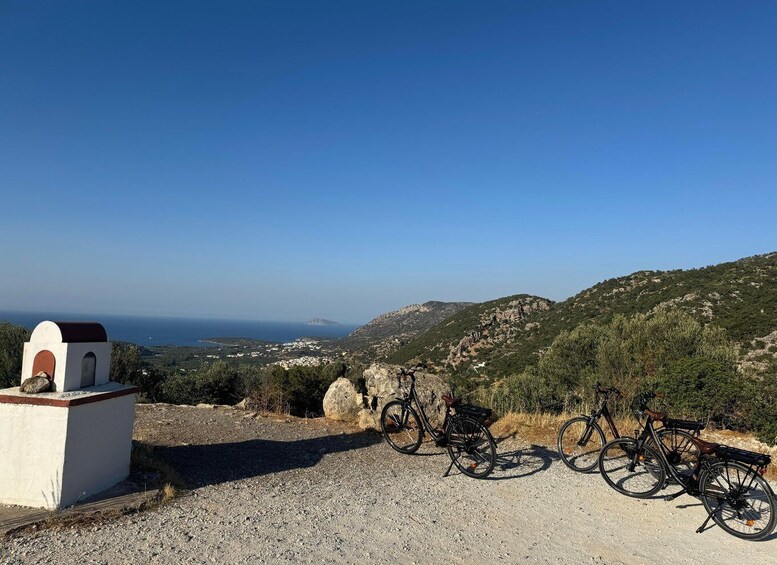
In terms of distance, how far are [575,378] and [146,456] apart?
14.2m

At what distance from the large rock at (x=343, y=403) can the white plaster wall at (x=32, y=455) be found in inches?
244

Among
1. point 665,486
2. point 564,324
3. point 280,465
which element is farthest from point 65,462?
point 564,324

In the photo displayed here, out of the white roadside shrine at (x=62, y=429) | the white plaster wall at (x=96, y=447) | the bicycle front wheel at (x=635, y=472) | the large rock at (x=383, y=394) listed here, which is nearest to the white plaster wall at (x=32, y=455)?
the white roadside shrine at (x=62, y=429)

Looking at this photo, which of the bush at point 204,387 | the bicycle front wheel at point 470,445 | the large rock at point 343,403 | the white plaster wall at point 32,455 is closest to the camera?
the white plaster wall at point 32,455

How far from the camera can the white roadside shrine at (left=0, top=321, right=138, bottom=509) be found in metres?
5.08

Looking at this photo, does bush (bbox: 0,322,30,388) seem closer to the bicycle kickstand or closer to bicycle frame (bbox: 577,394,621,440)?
bicycle frame (bbox: 577,394,621,440)

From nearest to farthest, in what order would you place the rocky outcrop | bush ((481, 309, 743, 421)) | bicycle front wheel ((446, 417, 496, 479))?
bicycle front wheel ((446, 417, 496, 479)) → bush ((481, 309, 743, 421)) → the rocky outcrop

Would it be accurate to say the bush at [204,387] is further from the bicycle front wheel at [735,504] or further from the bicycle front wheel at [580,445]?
the bicycle front wheel at [735,504]

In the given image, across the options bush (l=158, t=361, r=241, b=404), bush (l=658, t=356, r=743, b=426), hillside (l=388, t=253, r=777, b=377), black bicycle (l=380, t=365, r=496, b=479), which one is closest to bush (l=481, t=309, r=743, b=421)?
bush (l=658, t=356, r=743, b=426)

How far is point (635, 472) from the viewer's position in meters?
7.04

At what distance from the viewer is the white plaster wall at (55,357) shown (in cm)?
550

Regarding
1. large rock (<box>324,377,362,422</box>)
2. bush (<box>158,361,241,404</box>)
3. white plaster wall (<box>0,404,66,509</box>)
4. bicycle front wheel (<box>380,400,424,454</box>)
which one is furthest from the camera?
bush (<box>158,361,241,404</box>)

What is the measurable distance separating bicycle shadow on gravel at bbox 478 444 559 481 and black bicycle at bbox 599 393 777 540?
1.10 meters

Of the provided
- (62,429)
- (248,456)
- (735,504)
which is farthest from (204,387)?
(735,504)
